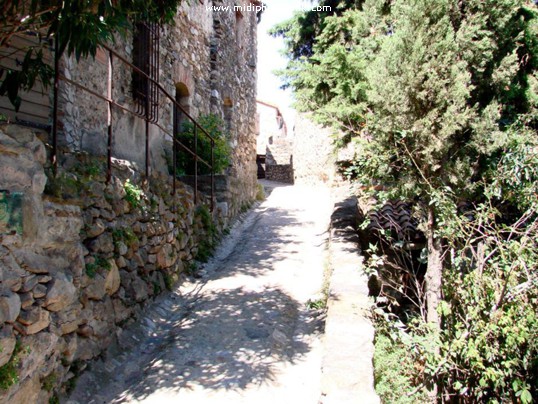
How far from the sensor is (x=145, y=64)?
6.36 m

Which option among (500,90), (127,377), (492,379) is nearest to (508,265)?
(492,379)

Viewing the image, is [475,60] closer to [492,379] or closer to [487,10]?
[487,10]

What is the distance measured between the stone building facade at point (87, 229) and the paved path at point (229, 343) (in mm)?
219

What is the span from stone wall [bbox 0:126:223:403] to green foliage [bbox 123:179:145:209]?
0.01 m

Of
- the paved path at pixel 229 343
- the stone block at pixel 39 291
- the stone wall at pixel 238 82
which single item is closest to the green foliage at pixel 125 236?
the paved path at pixel 229 343

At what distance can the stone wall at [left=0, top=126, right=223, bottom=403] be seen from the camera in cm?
245

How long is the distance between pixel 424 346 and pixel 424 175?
169cm

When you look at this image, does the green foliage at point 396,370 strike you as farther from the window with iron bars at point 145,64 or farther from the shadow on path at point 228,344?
the window with iron bars at point 145,64

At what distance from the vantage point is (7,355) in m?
2.29

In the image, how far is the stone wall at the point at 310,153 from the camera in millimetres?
14219

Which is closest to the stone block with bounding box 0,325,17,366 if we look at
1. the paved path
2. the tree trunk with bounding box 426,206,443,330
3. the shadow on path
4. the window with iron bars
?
the paved path

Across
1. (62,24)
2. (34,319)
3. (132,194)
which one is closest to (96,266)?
(34,319)

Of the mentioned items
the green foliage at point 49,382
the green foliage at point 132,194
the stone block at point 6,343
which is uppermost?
the green foliage at point 132,194

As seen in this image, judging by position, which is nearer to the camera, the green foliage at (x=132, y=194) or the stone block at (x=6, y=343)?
the stone block at (x=6, y=343)
